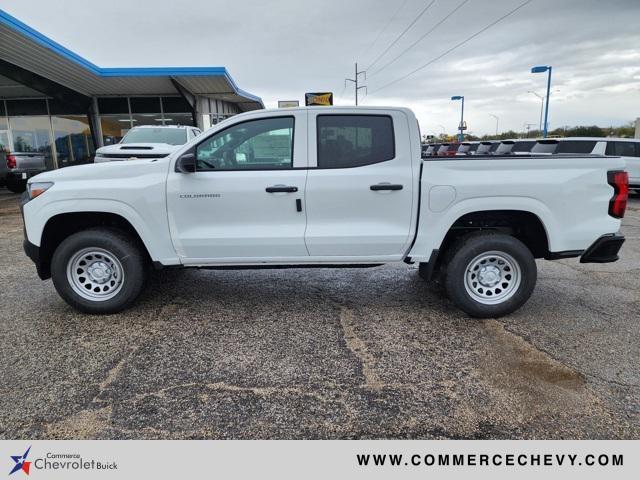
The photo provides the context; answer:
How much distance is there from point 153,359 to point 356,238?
2.00m

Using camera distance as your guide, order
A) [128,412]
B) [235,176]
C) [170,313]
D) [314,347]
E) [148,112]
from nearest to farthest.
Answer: [128,412], [314,347], [235,176], [170,313], [148,112]

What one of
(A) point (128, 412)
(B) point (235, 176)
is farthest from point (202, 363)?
(B) point (235, 176)

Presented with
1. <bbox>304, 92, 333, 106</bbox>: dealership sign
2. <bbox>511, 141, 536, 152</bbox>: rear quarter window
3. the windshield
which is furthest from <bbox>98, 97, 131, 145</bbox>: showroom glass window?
<bbox>511, 141, 536, 152</bbox>: rear quarter window

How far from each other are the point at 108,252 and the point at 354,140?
8.32 ft

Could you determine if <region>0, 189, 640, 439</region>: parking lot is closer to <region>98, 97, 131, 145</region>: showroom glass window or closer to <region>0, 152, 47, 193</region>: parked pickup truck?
<region>0, 152, 47, 193</region>: parked pickup truck

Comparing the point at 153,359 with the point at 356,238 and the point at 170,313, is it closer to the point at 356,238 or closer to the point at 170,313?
the point at 170,313

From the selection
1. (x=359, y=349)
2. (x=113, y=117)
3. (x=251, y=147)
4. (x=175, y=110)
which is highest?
(x=175, y=110)

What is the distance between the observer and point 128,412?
280 cm

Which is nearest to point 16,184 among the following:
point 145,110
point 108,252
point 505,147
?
point 145,110

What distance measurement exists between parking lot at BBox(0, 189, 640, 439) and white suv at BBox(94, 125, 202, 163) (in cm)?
516

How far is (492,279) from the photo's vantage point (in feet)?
13.9

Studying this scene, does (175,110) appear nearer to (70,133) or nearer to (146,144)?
(70,133)

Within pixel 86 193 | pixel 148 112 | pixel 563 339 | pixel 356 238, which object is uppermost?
pixel 148 112
